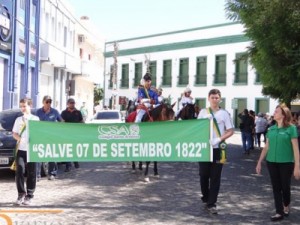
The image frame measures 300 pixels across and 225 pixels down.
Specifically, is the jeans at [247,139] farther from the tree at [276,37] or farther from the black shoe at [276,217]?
the black shoe at [276,217]

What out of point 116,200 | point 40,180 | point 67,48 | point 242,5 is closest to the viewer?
point 116,200

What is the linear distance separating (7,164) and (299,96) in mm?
10097

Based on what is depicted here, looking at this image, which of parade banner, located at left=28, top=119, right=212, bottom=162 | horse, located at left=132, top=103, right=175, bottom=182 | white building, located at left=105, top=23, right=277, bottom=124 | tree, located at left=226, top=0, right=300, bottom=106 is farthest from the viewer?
white building, located at left=105, top=23, right=277, bottom=124

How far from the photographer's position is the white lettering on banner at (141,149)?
884 centimetres

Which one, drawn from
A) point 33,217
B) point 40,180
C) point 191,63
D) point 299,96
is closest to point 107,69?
point 191,63

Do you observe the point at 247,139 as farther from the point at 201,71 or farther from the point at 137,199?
the point at 201,71

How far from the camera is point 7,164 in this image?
11.4 meters

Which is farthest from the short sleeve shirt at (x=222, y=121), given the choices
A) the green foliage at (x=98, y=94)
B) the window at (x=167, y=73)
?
the green foliage at (x=98, y=94)

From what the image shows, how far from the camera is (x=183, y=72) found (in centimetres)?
5428

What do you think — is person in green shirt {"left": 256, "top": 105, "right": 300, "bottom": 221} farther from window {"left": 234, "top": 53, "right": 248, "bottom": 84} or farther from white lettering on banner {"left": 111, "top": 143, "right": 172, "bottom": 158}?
window {"left": 234, "top": 53, "right": 248, "bottom": 84}

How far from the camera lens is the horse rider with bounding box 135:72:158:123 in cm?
1307

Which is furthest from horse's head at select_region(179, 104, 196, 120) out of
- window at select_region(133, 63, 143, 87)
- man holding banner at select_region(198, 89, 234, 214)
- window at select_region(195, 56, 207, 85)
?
window at select_region(133, 63, 143, 87)

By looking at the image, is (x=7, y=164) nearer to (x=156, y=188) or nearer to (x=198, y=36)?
(x=156, y=188)

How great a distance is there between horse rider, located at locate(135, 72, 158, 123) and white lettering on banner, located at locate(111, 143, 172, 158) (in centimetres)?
409
